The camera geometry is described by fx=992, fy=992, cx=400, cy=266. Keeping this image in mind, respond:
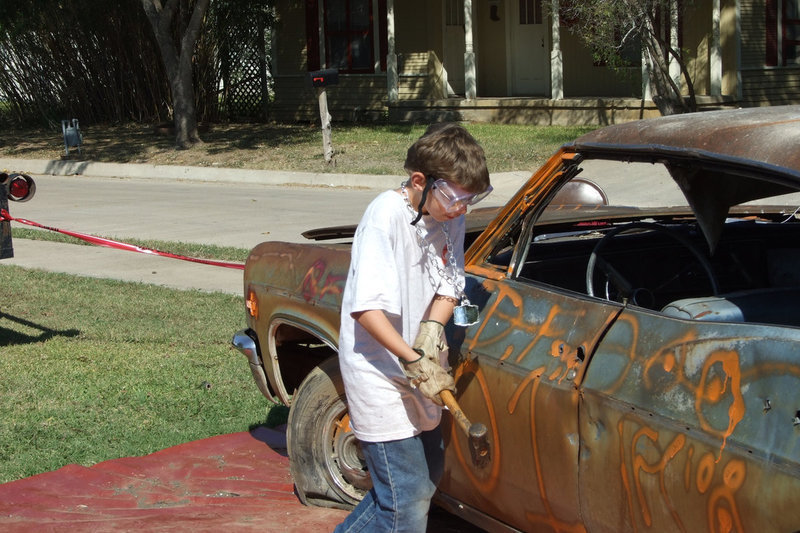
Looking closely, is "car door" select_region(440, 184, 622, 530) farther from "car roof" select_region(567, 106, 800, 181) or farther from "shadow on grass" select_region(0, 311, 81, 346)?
"shadow on grass" select_region(0, 311, 81, 346)

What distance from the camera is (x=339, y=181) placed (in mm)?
16984

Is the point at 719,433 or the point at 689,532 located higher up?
the point at 719,433

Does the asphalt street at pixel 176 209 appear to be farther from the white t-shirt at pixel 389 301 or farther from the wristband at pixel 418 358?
the wristband at pixel 418 358

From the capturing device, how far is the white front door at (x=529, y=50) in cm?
2453

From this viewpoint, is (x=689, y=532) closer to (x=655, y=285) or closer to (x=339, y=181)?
(x=655, y=285)

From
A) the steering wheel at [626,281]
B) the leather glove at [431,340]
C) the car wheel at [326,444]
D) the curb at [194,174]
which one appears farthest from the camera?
the curb at [194,174]

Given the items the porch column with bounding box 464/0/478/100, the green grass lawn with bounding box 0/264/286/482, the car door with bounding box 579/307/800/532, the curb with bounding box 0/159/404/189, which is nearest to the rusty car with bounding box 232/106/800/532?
the car door with bounding box 579/307/800/532

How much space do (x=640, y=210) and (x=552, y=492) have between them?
188 centimetres

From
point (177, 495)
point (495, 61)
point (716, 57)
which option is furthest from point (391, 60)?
point (177, 495)

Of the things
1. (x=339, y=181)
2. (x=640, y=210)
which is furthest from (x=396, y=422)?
(x=339, y=181)

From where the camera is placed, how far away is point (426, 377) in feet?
9.45

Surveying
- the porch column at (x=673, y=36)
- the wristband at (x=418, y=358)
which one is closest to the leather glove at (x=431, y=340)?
the wristband at (x=418, y=358)

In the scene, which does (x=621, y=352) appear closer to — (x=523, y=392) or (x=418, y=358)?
(x=523, y=392)

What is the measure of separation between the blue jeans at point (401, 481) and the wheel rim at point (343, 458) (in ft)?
2.51
